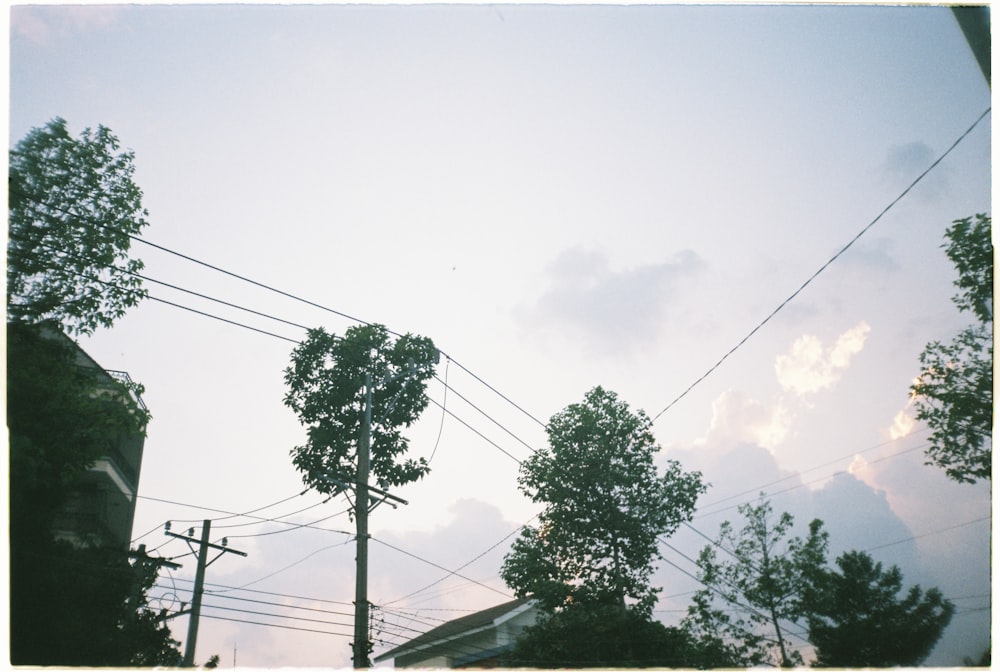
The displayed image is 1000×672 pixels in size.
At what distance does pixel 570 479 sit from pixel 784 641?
585 inches

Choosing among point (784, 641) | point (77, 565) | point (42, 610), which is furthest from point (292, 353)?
point (784, 641)

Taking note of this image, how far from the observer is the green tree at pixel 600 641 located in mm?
21188

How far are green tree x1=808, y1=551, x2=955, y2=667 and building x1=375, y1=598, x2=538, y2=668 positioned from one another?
14.3 m

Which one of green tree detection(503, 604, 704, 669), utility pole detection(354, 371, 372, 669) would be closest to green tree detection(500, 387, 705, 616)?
green tree detection(503, 604, 704, 669)

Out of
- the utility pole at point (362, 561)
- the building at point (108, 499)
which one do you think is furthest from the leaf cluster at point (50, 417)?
Result: the building at point (108, 499)

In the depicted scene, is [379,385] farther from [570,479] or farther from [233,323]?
[233,323]

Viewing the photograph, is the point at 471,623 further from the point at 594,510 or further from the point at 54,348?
the point at 54,348

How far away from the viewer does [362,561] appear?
13234 mm

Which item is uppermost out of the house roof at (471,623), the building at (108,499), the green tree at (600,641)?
the building at (108,499)

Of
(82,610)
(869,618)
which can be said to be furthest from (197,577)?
(869,618)

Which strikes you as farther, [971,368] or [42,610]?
[971,368]

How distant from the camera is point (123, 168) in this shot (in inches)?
394

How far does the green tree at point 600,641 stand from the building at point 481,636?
6.44 meters

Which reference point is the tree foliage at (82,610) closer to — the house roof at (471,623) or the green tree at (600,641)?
the green tree at (600,641)
